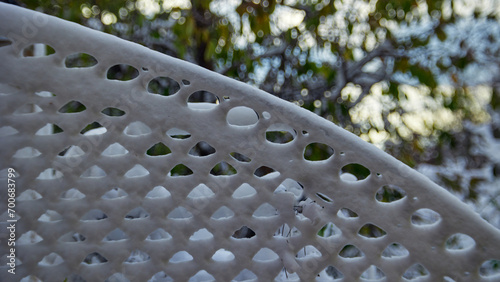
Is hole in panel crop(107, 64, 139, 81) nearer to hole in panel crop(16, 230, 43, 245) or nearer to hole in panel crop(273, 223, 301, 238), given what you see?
hole in panel crop(16, 230, 43, 245)

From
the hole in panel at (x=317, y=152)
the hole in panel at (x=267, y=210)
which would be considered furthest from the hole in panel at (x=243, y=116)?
the hole in panel at (x=317, y=152)

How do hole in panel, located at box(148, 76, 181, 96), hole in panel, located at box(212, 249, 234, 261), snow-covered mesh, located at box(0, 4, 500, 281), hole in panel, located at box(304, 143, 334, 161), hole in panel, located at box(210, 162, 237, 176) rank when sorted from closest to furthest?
snow-covered mesh, located at box(0, 4, 500, 281) → hole in panel, located at box(212, 249, 234, 261) → hole in panel, located at box(210, 162, 237, 176) → hole in panel, located at box(304, 143, 334, 161) → hole in panel, located at box(148, 76, 181, 96)

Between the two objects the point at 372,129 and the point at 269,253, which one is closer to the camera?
the point at 269,253

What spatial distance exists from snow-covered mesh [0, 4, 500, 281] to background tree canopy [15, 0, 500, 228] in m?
1.31

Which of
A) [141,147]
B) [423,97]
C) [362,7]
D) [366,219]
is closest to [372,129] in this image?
[423,97]

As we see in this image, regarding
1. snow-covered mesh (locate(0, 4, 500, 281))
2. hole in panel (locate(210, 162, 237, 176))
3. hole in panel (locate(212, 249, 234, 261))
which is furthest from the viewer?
hole in panel (locate(210, 162, 237, 176))

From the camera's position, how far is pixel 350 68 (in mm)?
2213

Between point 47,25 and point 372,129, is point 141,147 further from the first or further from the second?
point 372,129

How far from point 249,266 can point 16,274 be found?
0.37 meters

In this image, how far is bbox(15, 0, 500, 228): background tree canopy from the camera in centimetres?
203

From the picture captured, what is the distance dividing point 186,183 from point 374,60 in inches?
71.6

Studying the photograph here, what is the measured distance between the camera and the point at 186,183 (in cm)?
67

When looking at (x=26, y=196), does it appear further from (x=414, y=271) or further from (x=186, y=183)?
(x=414, y=271)

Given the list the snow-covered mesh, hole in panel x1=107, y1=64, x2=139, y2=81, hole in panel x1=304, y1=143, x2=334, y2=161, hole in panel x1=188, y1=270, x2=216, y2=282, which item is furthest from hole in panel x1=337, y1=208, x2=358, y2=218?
hole in panel x1=107, y1=64, x2=139, y2=81
